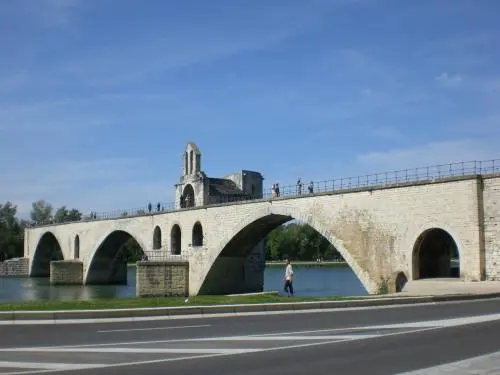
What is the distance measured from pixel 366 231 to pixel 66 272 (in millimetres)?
48990

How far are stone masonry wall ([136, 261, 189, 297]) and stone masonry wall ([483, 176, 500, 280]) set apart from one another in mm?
28882

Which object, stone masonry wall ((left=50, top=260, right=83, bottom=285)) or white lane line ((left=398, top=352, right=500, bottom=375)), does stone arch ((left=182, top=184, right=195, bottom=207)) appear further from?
white lane line ((left=398, top=352, right=500, bottom=375))

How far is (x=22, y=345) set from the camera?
11.0 metres

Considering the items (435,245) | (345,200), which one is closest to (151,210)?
(345,200)

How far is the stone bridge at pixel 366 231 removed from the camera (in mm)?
29442

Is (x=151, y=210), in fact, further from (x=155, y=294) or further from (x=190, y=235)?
(x=155, y=294)

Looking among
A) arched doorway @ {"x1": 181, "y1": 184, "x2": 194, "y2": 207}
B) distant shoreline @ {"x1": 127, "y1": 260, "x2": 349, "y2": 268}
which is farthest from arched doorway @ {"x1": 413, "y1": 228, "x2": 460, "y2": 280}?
distant shoreline @ {"x1": 127, "y1": 260, "x2": 349, "y2": 268}

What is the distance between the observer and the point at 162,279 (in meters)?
52.9

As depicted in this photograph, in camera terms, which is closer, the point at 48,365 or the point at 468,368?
the point at 468,368

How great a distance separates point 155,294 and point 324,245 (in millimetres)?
77173

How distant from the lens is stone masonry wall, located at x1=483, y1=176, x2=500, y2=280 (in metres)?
28.4

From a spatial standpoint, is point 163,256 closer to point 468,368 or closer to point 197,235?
point 197,235

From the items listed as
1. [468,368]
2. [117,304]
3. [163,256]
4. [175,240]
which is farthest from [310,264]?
[468,368]

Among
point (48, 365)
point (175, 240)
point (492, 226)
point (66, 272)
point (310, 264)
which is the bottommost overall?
point (310, 264)
